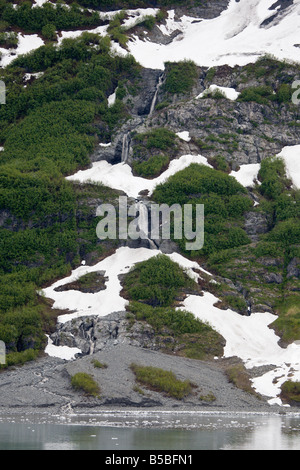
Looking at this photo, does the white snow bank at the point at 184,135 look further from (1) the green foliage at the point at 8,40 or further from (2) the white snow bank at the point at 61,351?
(2) the white snow bank at the point at 61,351

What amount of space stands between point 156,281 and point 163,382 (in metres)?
19.2

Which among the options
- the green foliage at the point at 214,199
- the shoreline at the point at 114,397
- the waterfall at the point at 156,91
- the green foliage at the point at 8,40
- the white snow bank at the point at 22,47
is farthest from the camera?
the green foliage at the point at 8,40

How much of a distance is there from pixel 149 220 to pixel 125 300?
53.7 ft

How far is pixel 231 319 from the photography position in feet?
236

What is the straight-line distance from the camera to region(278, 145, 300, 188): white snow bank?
317 feet

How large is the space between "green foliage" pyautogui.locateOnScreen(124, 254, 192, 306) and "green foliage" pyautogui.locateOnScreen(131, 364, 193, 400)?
603 inches

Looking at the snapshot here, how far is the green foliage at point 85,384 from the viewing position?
2169 inches

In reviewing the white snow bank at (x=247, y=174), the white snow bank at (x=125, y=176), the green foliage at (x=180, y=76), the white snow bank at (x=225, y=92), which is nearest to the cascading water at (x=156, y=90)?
the green foliage at (x=180, y=76)

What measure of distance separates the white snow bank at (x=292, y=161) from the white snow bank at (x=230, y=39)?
63.8 ft

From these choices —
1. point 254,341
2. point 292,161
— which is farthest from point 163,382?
point 292,161

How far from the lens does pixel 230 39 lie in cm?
12469

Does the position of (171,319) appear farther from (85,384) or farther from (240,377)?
(85,384)

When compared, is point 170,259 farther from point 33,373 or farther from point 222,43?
point 222,43

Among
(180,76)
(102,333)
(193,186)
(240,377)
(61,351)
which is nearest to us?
(240,377)
